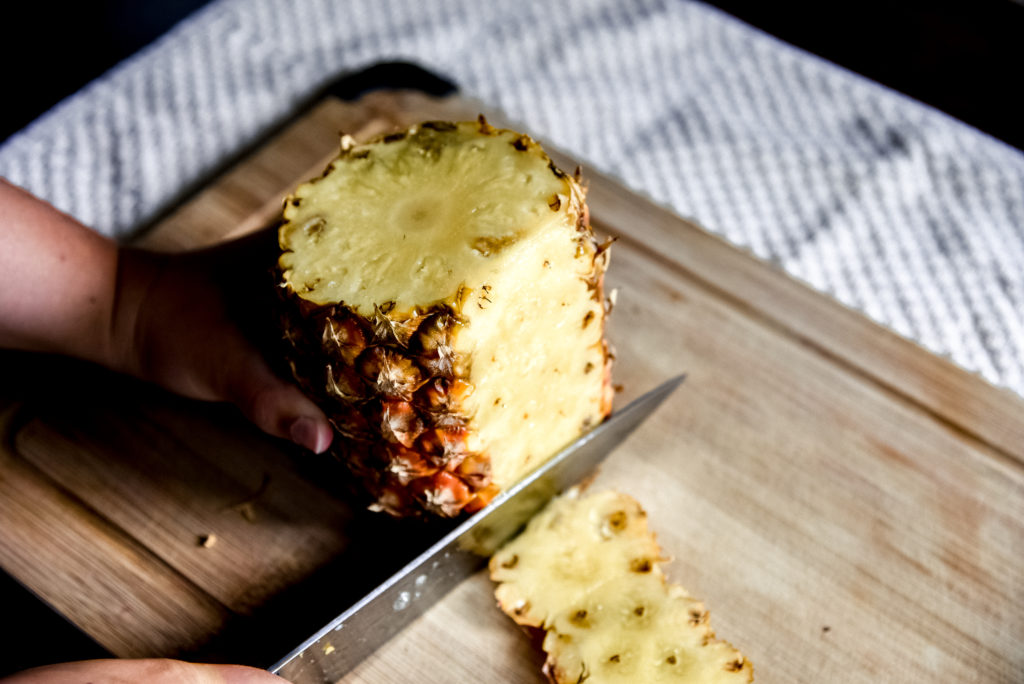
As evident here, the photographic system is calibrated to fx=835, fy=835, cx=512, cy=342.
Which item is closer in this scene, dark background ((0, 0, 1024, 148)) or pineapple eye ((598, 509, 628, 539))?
pineapple eye ((598, 509, 628, 539))

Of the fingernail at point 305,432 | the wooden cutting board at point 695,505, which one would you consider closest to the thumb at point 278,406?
the fingernail at point 305,432

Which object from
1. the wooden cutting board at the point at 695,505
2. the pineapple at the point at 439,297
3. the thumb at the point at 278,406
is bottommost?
the wooden cutting board at the point at 695,505

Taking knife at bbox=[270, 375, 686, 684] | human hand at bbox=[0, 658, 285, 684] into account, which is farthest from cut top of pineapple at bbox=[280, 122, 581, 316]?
human hand at bbox=[0, 658, 285, 684]

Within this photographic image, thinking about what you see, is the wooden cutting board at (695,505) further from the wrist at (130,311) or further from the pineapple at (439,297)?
the pineapple at (439,297)

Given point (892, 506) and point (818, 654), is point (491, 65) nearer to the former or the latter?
point (892, 506)

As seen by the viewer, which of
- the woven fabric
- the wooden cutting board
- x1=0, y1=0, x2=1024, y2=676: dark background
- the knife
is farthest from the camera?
x1=0, y1=0, x2=1024, y2=676: dark background

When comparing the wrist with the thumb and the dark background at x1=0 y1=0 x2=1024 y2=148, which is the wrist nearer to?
the thumb
